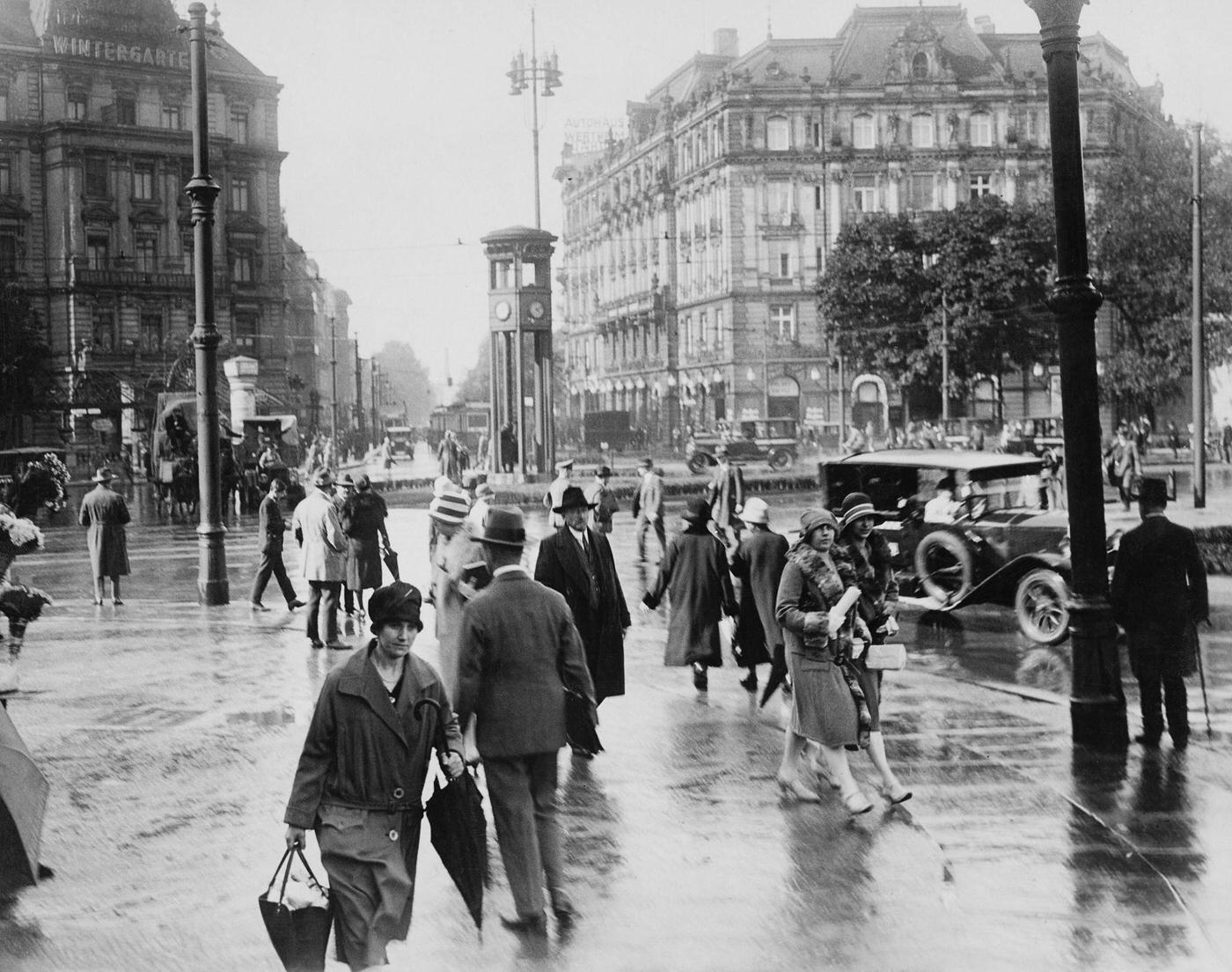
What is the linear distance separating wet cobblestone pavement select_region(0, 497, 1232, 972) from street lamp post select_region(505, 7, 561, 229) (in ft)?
26.2

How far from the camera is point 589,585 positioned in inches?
341

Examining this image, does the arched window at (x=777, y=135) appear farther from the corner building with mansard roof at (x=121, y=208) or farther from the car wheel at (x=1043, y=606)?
the car wheel at (x=1043, y=606)

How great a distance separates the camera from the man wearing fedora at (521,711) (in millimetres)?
5570

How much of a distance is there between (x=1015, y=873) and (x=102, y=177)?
43468 millimetres

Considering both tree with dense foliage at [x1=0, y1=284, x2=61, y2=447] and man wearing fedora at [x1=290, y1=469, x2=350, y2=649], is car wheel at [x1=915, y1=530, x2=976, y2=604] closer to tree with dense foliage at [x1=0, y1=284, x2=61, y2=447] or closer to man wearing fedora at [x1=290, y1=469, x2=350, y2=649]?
man wearing fedora at [x1=290, y1=469, x2=350, y2=649]

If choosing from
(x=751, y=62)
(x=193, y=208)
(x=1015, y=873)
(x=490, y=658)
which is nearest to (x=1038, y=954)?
(x=1015, y=873)

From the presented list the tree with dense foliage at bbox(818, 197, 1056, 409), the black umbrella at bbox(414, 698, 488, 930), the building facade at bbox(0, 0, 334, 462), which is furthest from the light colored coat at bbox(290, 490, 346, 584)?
the tree with dense foliage at bbox(818, 197, 1056, 409)

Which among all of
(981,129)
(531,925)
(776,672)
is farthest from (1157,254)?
(531,925)

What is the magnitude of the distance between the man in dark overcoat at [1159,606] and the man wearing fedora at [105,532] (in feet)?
38.6

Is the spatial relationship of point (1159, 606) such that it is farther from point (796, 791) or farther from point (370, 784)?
point (370, 784)

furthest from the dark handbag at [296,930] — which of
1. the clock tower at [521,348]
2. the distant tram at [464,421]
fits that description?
the distant tram at [464,421]

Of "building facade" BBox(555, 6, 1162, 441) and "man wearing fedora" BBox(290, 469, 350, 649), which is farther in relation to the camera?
"building facade" BBox(555, 6, 1162, 441)

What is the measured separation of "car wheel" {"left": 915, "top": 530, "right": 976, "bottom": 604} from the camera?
14016mm

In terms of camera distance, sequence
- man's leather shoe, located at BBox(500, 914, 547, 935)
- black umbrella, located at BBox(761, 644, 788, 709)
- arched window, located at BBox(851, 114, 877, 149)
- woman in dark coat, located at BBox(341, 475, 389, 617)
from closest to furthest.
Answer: man's leather shoe, located at BBox(500, 914, 547, 935)
black umbrella, located at BBox(761, 644, 788, 709)
woman in dark coat, located at BBox(341, 475, 389, 617)
arched window, located at BBox(851, 114, 877, 149)
